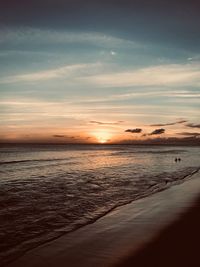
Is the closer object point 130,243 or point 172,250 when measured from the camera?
point 172,250

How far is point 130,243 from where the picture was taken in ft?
24.2

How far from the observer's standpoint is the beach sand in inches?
245

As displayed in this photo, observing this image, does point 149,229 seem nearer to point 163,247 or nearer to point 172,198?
point 163,247

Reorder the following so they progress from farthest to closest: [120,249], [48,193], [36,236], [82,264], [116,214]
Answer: [48,193] < [116,214] < [36,236] < [120,249] < [82,264]

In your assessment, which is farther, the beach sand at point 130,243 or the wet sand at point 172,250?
the beach sand at point 130,243

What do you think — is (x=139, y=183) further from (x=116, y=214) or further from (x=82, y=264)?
(x=82, y=264)

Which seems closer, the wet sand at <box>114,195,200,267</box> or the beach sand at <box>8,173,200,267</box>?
the wet sand at <box>114,195,200,267</box>

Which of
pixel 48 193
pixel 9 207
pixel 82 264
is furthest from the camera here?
pixel 48 193

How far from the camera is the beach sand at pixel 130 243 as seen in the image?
6230 millimetres

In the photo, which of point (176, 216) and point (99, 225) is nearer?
point (99, 225)

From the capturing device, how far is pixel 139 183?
18.4m

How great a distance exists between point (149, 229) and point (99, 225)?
1.50 metres

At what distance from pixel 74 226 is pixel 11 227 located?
5.94ft

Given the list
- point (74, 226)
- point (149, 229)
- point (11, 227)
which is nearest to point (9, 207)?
point (11, 227)
